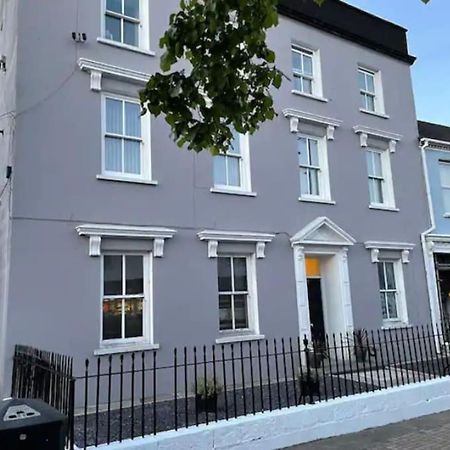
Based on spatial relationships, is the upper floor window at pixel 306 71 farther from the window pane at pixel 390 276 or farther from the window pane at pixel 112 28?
the window pane at pixel 390 276

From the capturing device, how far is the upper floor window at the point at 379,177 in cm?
1491

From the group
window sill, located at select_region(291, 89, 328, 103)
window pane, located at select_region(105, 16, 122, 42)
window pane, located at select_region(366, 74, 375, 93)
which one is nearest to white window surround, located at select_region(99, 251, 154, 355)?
window pane, located at select_region(105, 16, 122, 42)

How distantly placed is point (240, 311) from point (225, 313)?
1.49 ft

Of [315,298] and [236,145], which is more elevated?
[236,145]

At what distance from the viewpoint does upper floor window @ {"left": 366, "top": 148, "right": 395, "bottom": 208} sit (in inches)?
587

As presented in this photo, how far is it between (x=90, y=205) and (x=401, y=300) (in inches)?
390

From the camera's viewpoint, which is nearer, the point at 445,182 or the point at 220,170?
the point at 220,170

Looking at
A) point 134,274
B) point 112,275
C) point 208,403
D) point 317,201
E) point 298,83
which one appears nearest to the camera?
point 208,403

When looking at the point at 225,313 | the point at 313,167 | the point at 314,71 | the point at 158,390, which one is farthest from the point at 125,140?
the point at 314,71

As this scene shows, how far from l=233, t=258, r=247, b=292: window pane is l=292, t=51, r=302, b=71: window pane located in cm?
628

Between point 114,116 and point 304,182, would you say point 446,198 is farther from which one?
point 114,116

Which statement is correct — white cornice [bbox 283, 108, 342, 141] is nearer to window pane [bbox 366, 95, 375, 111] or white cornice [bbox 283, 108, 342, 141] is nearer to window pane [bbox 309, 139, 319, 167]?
window pane [bbox 309, 139, 319, 167]

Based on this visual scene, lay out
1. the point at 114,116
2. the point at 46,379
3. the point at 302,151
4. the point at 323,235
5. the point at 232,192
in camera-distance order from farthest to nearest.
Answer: the point at 302,151
the point at 323,235
the point at 232,192
the point at 114,116
the point at 46,379

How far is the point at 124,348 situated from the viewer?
9516mm
